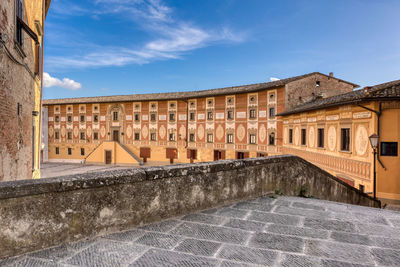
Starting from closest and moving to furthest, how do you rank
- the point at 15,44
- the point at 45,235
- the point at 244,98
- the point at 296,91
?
the point at 45,235 → the point at 15,44 → the point at 296,91 → the point at 244,98

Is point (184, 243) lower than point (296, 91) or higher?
lower

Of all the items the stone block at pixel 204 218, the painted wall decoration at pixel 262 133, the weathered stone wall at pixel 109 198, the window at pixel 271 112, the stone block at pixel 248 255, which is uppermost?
the window at pixel 271 112

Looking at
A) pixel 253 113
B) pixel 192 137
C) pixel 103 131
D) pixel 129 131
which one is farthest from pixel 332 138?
pixel 103 131

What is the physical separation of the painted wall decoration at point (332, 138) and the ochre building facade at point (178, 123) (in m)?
8.42

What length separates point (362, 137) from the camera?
Result: 1177 cm

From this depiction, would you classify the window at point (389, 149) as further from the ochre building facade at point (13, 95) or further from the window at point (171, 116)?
the window at point (171, 116)

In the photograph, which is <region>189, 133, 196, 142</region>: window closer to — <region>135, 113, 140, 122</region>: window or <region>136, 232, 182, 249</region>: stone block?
<region>135, 113, 140, 122</region>: window

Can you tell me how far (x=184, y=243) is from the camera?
2383 millimetres

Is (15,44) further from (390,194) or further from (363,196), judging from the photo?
(390,194)

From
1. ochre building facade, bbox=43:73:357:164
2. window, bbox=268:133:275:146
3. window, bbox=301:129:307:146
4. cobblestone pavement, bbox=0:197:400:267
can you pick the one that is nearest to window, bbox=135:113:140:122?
ochre building facade, bbox=43:73:357:164

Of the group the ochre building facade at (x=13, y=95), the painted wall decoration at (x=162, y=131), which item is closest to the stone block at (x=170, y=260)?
the ochre building facade at (x=13, y=95)

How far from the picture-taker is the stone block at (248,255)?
6.82 feet

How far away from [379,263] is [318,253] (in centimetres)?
49

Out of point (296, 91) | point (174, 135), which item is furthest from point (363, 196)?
point (174, 135)
